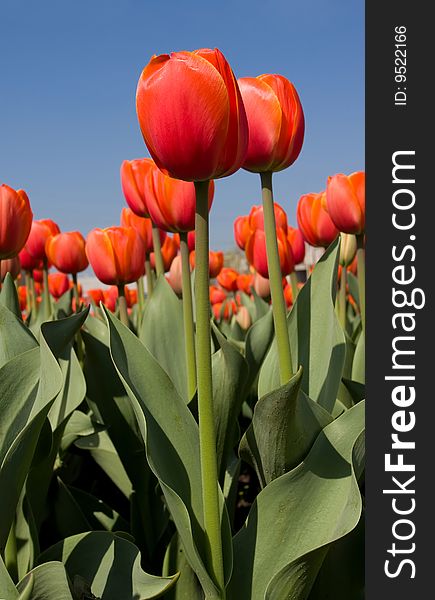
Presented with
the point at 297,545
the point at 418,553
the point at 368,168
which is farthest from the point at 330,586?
the point at 368,168

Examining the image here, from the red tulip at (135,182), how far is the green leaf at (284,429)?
2.79 feet

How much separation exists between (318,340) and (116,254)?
71 cm

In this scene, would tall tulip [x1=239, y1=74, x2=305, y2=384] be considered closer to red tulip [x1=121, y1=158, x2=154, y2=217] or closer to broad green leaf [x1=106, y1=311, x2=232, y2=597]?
broad green leaf [x1=106, y1=311, x2=232, y2=597]

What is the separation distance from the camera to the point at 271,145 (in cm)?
106

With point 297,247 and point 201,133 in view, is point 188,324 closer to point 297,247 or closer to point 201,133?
point 201,133

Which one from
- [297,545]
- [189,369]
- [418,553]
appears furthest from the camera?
[189,369]

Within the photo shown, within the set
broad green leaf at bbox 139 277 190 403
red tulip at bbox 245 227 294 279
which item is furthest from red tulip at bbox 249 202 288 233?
broad green leaf at bbox 139 277 190 403

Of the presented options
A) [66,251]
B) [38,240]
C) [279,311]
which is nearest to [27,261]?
[38,240]

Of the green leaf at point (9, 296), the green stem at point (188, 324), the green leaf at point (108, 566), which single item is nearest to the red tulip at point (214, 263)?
the green leaf at point (9, 296)

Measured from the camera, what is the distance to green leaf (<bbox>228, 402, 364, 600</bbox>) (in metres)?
0.91

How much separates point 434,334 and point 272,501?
33cm

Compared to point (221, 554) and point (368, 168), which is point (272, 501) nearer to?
point (221, 554)

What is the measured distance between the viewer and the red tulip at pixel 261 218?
81.4 inches

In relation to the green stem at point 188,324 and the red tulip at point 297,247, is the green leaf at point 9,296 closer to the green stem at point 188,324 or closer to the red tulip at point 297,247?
the green stem at point 188,324
